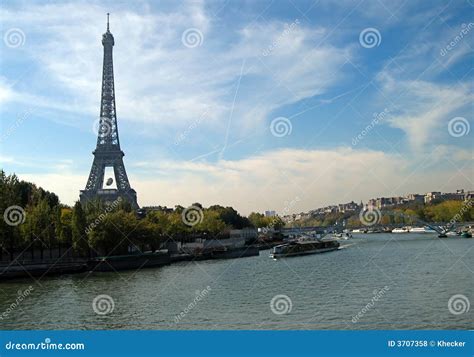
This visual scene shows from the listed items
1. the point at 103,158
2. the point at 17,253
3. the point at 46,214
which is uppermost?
the point at 103,158

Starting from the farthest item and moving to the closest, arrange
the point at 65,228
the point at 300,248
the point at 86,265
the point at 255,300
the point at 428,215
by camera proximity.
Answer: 1. the point at 428,215
2. the point at 300,248
3. the point at 65,228
4. the point at 86,265
5. the point at 255,300

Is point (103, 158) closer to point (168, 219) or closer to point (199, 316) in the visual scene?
point (168, 219)

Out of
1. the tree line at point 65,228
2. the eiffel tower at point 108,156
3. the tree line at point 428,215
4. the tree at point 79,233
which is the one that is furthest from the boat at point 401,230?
the tree at point 79,233

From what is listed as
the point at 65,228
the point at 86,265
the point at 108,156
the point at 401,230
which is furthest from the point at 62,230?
the point at 401,230

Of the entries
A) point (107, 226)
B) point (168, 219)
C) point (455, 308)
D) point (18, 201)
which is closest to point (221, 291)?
point (455, 308)

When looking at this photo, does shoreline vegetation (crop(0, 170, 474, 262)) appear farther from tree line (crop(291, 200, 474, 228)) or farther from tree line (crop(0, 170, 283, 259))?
tree line (crop(291, 200, 474, 228))

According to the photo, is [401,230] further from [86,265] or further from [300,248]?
[86,265]

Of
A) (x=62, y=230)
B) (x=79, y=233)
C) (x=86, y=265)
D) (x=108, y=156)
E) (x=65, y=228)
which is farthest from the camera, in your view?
(x=108, y=156)

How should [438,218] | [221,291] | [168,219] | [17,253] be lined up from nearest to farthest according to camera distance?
[221,291] → [17,253] → [168,219] → [438,218]
